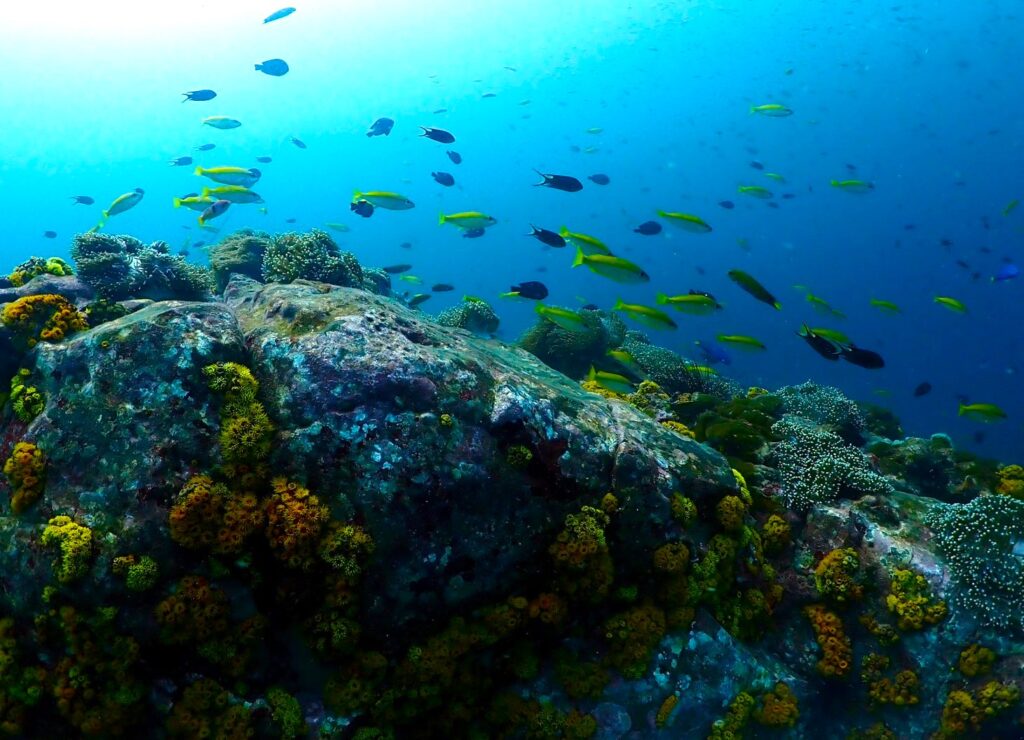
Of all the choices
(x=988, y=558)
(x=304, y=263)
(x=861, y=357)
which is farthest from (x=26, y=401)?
(x=988, y=558)

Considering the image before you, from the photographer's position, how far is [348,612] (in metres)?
3.92

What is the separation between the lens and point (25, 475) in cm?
393

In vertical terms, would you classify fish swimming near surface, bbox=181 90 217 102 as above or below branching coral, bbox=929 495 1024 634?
above

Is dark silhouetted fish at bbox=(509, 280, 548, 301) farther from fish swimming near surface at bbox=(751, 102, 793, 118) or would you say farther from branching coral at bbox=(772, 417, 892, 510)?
fish swimming near surface at bbox=(751, 102, 793, 118)

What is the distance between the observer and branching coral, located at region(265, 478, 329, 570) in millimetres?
3822

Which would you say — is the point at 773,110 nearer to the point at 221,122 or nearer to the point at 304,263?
the point at 304,263

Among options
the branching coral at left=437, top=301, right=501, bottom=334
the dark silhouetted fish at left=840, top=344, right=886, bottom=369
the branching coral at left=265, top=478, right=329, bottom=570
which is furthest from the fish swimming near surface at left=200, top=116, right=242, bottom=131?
the dark silhouetted fish at left=840, top=344, right=886, bottom=369

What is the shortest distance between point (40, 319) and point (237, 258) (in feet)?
21.4

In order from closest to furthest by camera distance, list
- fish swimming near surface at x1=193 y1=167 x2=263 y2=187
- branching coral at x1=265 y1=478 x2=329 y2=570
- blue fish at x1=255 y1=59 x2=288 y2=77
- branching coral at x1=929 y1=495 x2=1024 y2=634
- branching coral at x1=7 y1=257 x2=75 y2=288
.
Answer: branching coral at x1=265 y1=478 x2=329 y2=570, branching coral at x1=929 y1=495 x2=1024 y2=634, branching coral at x1=7 y1=257 x2=75 y2=288, fish swimming near surface at x1=193 y1=167 x2=263 y2=187, blue fish at x1=255 y1=59 x2=288 y2=77

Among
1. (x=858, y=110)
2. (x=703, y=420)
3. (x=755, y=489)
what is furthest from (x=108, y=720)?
(x=858, y=110)

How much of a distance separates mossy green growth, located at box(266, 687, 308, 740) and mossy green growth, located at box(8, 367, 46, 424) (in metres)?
2.95

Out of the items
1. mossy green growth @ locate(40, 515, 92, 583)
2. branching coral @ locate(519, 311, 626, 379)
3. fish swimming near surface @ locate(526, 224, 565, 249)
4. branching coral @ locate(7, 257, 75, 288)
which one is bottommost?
branching coral @ locate(519, 311, 626, 379)

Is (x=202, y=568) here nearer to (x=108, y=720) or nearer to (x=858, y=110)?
(x=108, y=720)

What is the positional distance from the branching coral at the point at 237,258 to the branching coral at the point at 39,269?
12.0ft
